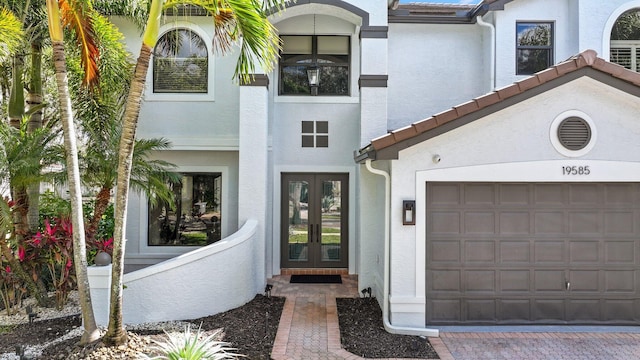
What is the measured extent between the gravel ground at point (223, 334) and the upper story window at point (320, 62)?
637 centimetres

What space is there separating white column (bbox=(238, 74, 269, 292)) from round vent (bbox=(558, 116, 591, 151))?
6.62 m

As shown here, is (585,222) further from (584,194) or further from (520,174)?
(520,174)

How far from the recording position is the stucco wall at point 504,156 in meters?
7.66

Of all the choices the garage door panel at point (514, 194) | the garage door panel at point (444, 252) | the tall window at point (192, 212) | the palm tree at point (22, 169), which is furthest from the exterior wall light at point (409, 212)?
the palm tree at point (22, 169)

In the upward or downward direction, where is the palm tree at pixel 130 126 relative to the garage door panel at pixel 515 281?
upward

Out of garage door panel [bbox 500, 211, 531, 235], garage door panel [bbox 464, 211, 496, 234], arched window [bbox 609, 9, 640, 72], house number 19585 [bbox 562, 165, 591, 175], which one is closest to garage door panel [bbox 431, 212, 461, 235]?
garage door panel [bbox 464, 211, 496, 234]

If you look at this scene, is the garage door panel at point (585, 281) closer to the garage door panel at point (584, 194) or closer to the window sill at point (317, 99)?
the garage door panel at point (584, 194)

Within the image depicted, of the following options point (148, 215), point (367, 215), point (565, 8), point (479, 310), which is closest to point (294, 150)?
point (367, 215)

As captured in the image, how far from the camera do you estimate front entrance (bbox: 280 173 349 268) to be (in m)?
12.0

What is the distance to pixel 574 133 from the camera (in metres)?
7.69

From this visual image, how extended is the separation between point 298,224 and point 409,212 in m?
4.94

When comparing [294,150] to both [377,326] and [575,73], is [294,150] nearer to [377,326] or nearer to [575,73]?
[377,326]

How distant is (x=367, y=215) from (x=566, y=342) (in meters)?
4.81

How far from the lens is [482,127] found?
25.3ft
